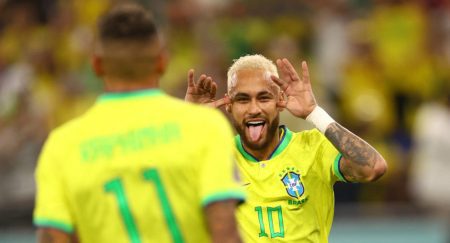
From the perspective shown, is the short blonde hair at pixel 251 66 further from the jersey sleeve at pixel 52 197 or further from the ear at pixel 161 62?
the jersey sleeve at pixel 52 197

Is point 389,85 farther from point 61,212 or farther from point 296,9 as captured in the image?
point 61,212

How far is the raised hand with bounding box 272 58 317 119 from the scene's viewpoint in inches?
270

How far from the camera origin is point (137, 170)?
4.84 meters

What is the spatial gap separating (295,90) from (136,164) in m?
2.24

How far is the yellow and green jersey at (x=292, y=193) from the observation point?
685 centimetres

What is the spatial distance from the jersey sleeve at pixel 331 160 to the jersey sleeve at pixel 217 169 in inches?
78.1

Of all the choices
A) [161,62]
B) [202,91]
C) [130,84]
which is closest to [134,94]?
[130,84]

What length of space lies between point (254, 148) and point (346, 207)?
790 cm

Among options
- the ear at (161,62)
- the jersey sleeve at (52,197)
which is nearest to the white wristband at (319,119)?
the ear at (161,62)

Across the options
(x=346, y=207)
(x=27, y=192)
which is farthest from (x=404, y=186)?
(x=27, y=192)

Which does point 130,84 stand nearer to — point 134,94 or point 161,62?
point 134,94

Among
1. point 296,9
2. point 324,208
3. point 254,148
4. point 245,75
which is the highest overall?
point 296,9

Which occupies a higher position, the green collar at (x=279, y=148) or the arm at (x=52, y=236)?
the green collar at (x=279, y=148)

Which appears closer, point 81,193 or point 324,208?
point 81,193
